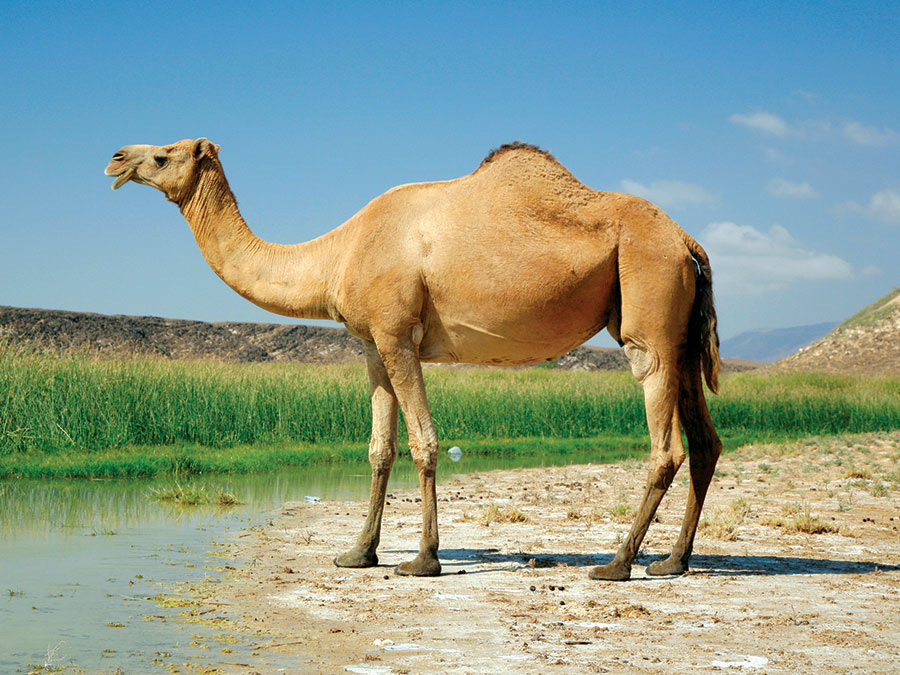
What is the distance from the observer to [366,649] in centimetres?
532

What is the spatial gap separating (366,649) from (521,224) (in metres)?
3.90

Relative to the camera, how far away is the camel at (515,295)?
297 inches

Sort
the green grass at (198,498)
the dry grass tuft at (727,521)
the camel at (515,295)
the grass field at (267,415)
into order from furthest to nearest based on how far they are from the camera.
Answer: the grass field at (267,415)
the green grass at (198,498)
the dry grass tuft at (727,521)
the camel at (515,295)

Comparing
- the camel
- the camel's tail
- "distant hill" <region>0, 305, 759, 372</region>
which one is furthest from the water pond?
"distant hill" <region>0, 305, 759, 372</region>

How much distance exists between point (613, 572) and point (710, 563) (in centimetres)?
138

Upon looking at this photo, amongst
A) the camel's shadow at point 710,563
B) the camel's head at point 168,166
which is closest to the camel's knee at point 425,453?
the camel's shadow at point 710,563

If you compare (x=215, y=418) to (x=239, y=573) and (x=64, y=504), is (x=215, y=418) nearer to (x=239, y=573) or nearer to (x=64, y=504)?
(x=64, y=504)

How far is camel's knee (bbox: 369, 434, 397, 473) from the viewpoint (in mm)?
8297

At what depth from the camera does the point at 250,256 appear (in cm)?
859

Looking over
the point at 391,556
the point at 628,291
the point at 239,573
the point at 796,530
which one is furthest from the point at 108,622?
the point at 796,530

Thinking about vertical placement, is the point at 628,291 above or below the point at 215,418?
above

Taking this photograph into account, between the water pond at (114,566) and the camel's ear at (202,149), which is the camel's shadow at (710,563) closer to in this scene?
the water pond at (114,566)

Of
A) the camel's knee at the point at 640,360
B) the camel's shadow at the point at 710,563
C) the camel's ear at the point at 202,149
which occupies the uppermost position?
the camel's ear at the point at 202,149

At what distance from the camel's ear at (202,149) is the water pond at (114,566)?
3.75 meters
